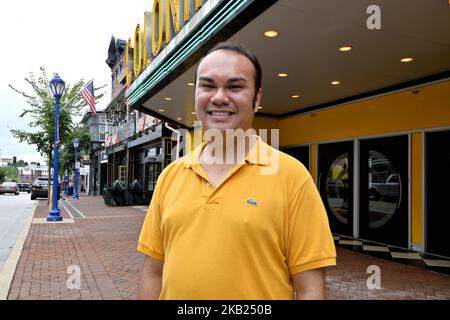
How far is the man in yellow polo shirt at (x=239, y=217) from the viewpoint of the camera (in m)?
1.31

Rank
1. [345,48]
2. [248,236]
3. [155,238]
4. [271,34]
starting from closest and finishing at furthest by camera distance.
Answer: [248,236] < [155,238] < [271,34] < [345,48]

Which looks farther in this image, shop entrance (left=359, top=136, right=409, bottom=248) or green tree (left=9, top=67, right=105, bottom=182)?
green tree (left=9, top=67, right=105, bottom=182)

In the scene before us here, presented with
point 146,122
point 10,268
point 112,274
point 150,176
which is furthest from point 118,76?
point 112,274

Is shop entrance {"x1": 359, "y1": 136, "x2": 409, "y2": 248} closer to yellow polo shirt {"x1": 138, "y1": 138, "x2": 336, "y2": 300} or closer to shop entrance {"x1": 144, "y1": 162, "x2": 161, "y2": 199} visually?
yellow polo shirt {"x1": 138, "y1": 138, "x2": 336, "y2": 300}

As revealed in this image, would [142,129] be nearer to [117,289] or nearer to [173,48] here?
[173,48]

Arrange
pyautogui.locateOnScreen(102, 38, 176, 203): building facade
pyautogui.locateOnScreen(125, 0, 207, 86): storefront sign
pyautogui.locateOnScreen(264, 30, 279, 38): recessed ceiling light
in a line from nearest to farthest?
pyautogui.locateOnScreen(264, 30, 279, 38): recessed ceiling light < pyautogui.locateOnScreen(125, 0, 207, 86): storefront sign < pyautogui.locateOnScreen(102, 38, 176, 203): building facade

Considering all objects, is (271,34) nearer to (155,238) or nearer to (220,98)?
(220,98)

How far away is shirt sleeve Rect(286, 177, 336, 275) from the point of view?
132cm

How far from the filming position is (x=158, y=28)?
364 inches

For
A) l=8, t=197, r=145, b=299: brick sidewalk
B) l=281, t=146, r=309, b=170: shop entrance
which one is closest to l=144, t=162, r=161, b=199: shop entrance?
l=281, t=146, r=309, b=170: shop entrance

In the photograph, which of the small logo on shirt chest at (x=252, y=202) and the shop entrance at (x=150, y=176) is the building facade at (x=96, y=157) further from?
the small logo on shirt chest at (x=252, y=202)

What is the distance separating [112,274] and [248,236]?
4.91 metres

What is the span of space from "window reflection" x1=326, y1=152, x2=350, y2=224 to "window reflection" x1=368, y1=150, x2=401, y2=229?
79cm
